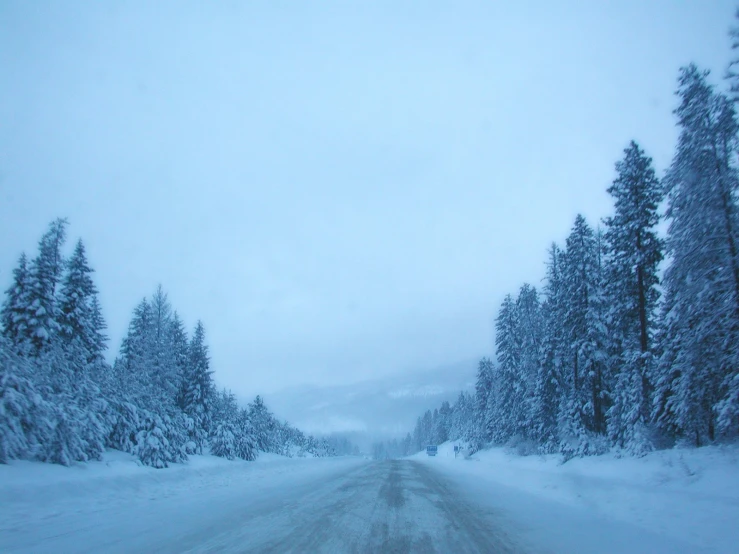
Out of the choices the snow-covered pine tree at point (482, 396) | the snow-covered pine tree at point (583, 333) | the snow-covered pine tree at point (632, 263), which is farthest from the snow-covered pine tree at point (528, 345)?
the snow-covered pine tree at point (482, 396)

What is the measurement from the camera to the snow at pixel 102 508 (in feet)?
22.9

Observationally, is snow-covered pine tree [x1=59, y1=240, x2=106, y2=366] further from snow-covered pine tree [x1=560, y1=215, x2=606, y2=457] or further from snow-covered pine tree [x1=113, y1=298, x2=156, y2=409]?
snow-covered pine tree [x1=560, y1=215, x2=606, y2=457]

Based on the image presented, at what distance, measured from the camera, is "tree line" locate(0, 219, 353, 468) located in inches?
618

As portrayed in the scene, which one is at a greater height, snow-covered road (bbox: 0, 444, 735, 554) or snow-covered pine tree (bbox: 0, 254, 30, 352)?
snow-covered pine tree (bbox: 0, 254, 30, 352)

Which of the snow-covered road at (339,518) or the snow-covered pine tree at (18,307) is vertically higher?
the snow-covered pine tree at (18,307)

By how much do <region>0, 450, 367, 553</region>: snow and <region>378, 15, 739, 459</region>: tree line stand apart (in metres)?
15.2

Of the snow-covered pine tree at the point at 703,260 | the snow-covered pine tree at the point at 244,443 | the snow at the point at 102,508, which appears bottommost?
the snow-covered pine tree at the point at 244,443

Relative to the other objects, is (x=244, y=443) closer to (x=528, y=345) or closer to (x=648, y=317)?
(x=528, y=345)

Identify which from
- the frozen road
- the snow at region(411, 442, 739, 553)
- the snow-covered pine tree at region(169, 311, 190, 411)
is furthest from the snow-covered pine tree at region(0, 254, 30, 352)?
the snow at region(411, 442, 739, 553)

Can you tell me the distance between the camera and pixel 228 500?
12297 millimetres

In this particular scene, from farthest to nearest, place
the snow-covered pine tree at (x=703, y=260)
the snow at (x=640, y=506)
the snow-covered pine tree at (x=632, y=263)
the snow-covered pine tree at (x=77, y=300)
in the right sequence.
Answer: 1. the snow-covered pine tree at (x=77, y=300)
2. the snow-covered pine tree at (x=632, y=263)
3. the snow-covered pine tree at (x=703, y=260)
4. the snow at (x=640, y=506)

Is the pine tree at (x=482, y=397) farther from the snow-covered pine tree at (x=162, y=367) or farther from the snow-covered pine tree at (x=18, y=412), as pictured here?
the snow-covered pine tree at (x=18, y=412)

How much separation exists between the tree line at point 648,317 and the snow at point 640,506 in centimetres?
187

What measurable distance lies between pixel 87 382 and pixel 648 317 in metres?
29.4
